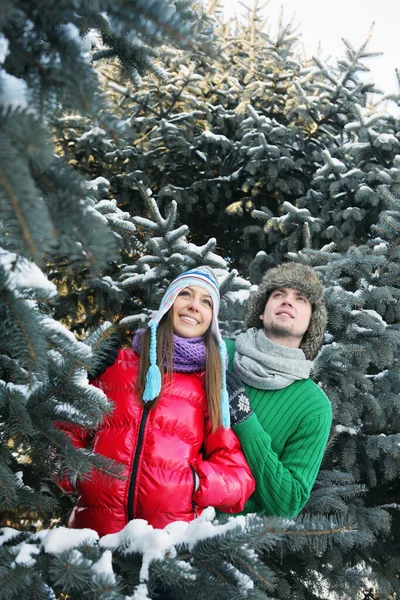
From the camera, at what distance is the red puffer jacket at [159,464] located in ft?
7.41

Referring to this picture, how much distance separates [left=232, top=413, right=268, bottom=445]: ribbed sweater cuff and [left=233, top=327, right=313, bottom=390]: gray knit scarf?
1.10ft

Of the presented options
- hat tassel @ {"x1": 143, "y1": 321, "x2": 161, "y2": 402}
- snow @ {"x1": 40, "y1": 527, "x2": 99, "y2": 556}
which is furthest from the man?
snow @ {"x1": 40, "y1": 527, "x2": 99, "y2": 556}

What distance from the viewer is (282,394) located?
9.51 feet

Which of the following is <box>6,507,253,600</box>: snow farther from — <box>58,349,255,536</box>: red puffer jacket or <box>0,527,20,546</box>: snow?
<box>58,349,255,536</box>: red puffer jacket

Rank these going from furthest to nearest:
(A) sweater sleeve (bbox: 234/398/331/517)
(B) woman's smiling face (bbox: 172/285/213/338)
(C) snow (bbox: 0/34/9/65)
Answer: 1. (B) woman's smiling face (bbox: 172/285/213/338)
2. (A) sweater sleeve (bbox: 234/398/331/517)
3. (C) snow (bbox: 0/34/9/65)

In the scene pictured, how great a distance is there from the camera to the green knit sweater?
2545 millimetres

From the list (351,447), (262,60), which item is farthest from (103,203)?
(262,60)

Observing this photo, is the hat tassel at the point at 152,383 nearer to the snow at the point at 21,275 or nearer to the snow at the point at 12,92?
the snow at the point at 21,275

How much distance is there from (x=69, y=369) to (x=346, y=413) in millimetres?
2633

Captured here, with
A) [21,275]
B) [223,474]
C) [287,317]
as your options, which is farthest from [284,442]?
[21,275]

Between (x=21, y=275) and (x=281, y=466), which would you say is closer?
(x=21, y=275)

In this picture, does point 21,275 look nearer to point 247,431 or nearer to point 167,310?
point 167,310

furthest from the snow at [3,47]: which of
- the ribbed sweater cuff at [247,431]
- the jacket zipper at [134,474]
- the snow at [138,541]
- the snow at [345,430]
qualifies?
the snow at [345,430]

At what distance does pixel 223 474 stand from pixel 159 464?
0.31m
